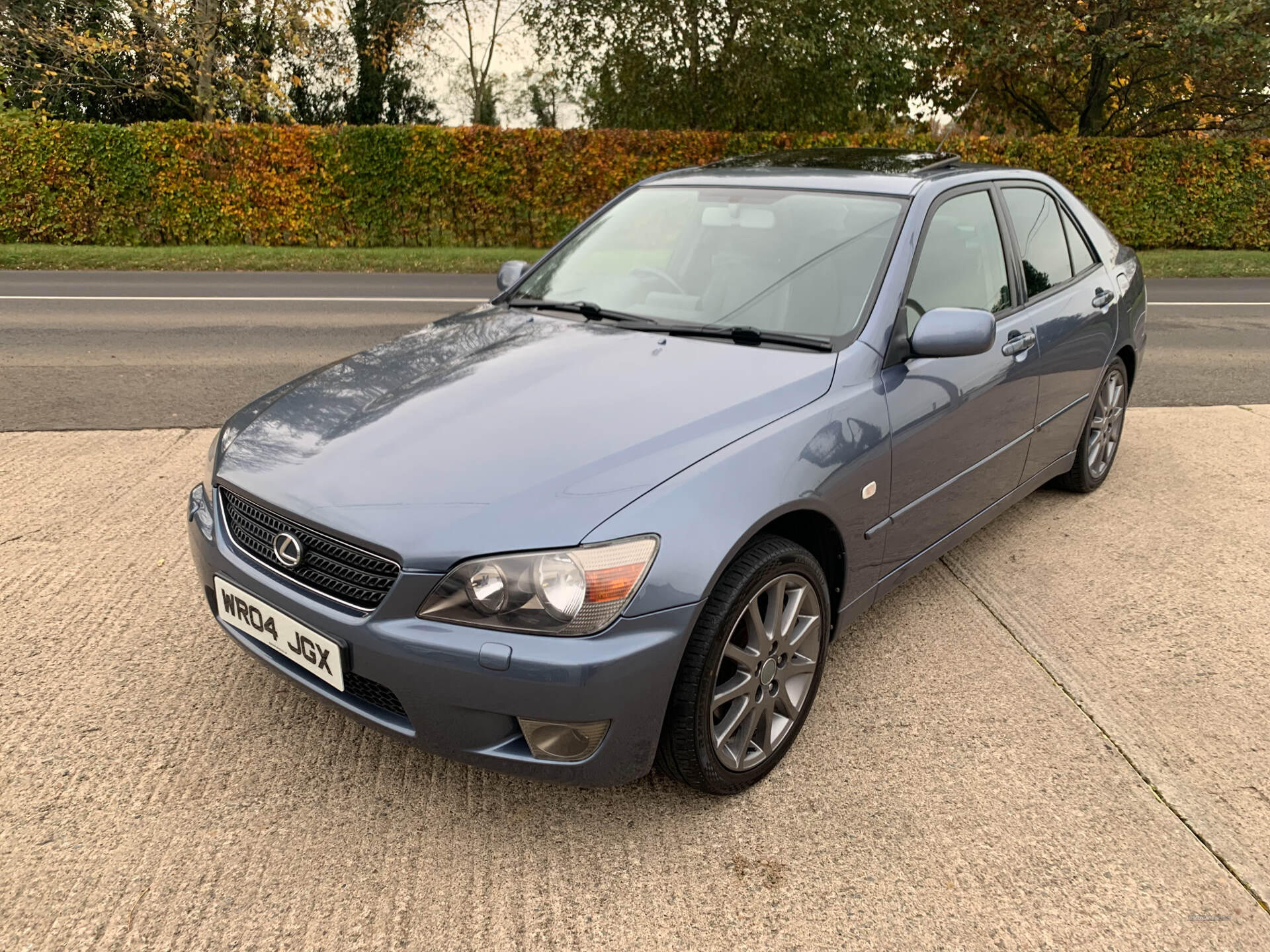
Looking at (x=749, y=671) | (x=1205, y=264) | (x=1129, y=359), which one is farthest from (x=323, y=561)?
(x=1205, y=264)

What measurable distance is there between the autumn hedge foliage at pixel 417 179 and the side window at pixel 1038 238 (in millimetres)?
13724

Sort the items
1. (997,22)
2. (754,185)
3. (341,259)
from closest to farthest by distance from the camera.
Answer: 1. (754,185)
2. (341,259)
3. (997,22)

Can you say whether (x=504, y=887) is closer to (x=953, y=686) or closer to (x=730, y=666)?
(x=730, y=666)

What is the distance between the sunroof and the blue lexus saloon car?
0.03 m

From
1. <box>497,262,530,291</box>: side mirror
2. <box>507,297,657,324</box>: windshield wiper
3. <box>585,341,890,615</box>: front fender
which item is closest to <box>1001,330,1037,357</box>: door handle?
<box>585,341,890,615</box>: front fender

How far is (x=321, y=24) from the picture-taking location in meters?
18.0

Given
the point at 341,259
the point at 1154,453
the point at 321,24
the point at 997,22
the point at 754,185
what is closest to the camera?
the point at 754,185

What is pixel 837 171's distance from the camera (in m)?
3.82

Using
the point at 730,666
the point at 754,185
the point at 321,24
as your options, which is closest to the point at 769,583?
the point at 730,666

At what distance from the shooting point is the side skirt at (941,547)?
10.2ft

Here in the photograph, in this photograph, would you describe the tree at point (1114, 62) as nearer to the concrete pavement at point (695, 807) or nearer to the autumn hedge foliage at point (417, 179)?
the autumn hedge foliage at point (417, 179)

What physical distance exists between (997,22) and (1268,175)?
589 centimetres

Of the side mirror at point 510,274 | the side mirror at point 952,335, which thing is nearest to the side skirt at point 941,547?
the side mirror at point 952,335

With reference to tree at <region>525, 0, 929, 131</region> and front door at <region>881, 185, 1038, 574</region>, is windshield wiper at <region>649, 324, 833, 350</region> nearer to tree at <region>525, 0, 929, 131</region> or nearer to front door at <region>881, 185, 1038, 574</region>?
front door at <region>881, 185, 1038, 574</region>
